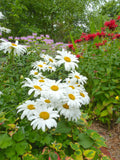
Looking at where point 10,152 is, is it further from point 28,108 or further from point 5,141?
point 28,108

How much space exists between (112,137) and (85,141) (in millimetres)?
991

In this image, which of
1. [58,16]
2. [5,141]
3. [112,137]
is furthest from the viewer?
[58,16]

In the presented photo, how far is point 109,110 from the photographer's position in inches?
78.7

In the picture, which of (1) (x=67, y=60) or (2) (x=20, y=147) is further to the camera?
(1) (x=67, y=60)

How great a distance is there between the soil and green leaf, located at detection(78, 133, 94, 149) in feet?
2.35

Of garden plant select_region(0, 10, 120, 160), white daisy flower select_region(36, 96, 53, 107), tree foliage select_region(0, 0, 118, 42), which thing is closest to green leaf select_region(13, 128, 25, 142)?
garden plant select_region(0, 10, 120, 160)

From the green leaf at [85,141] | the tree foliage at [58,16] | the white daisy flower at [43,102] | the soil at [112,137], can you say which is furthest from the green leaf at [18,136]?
the tree foliage at [58,16]

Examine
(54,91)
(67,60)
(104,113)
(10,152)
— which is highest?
(67,60)

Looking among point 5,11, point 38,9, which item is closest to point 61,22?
point 38,9

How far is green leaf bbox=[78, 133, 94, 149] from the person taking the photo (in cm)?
116

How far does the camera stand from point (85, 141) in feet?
3.91

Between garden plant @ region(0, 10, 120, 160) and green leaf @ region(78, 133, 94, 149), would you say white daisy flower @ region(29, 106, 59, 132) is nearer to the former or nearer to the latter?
garden plant @ region(0, 10, 120, 160)

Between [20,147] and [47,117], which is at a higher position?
[47,117]

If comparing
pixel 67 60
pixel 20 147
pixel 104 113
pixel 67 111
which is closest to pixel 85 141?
pixel 67 111
